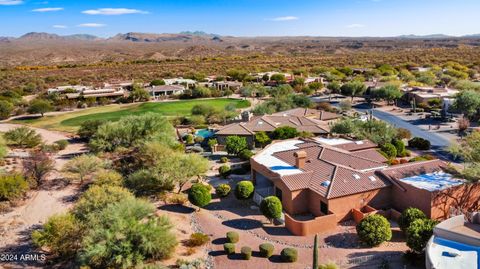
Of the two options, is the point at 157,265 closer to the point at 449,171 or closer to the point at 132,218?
the point at 132,218

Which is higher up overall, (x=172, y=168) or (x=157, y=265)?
(x=172, y=168)

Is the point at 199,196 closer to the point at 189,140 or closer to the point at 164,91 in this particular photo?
the point at 189,140

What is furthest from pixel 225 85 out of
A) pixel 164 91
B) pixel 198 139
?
pixel 198 139

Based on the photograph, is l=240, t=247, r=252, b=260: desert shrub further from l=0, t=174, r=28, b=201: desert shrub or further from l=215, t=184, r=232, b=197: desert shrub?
l=0, t=174, r=28, b=201: desert shrub

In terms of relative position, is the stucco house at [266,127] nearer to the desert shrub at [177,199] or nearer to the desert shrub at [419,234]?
the desert shrub at [177,199]

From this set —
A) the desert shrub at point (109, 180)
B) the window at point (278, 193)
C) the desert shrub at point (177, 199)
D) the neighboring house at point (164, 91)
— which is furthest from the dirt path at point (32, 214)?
the neighboring house at point (164, 91)

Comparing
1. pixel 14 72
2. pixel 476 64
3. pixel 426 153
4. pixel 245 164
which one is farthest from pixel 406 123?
pixel 14 72

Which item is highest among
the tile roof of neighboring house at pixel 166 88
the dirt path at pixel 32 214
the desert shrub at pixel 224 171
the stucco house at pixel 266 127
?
the tile roof of neighboring house at pixel 166 88
